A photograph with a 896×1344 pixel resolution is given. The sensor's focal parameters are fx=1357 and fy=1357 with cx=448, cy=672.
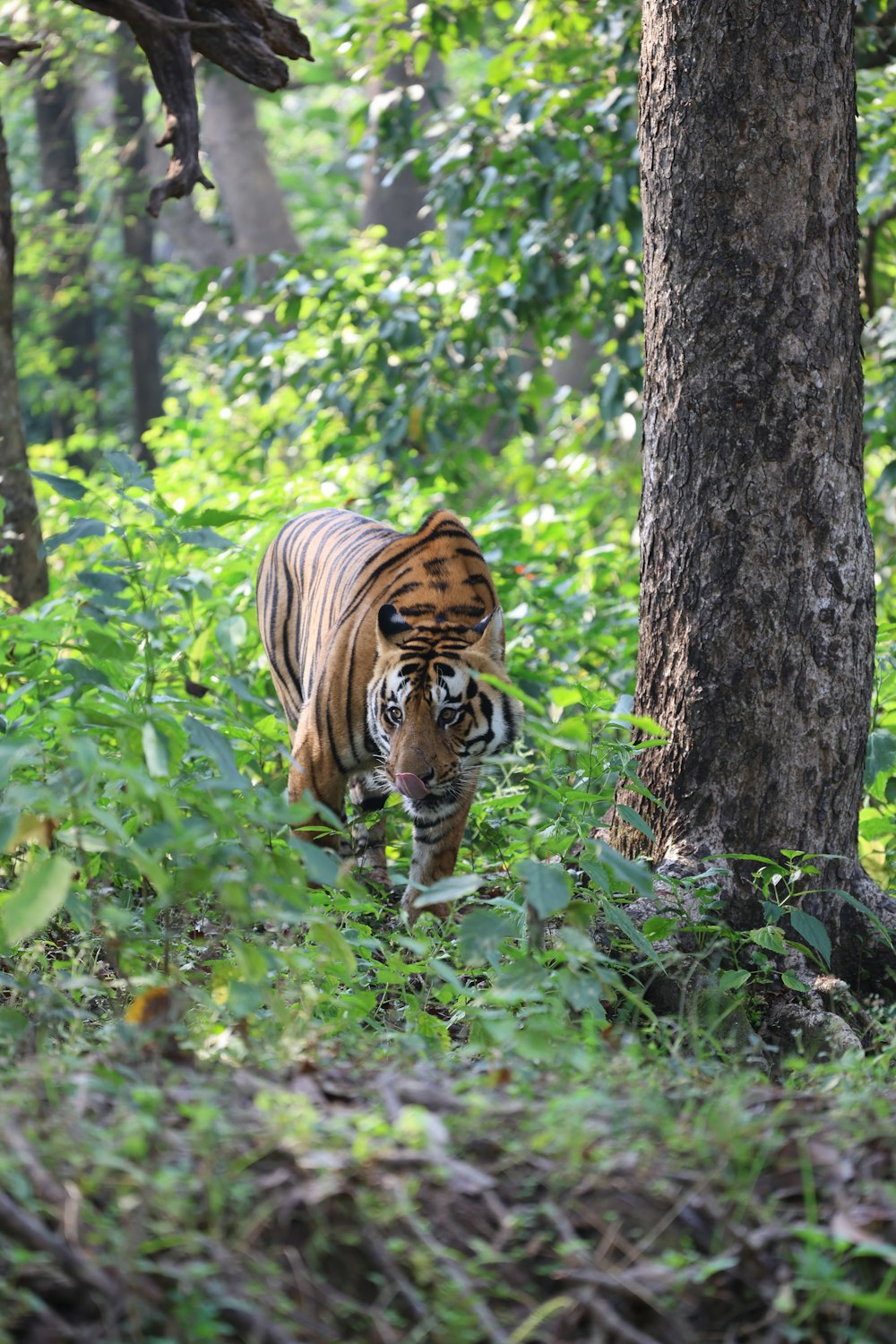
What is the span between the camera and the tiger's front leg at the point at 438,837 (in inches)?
163

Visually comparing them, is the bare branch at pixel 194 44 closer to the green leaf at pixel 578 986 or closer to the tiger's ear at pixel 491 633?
the tiger's ear at pixel 491 633

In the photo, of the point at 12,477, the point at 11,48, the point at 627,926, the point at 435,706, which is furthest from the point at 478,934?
the point at 12,477

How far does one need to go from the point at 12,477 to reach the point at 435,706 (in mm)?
2555

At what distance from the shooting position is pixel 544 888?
2297 millimetres

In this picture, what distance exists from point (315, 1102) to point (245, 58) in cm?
396

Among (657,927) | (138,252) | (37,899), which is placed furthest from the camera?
(138,252)

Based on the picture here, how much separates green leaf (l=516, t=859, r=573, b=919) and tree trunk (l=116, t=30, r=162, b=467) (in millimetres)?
13040

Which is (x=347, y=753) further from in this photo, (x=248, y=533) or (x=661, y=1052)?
(x=248, y=533)

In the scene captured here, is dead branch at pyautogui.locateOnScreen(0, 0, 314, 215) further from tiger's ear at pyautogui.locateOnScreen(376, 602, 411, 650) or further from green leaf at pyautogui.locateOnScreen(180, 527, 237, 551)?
green leaf at pyautogui.locateOnScreen(180, 527, 237, 551)

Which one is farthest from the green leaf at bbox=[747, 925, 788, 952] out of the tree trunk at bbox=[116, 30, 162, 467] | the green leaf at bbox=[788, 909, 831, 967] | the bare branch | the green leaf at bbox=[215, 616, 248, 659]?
the tree trunk at bbox=[116, 30, 162, 467]

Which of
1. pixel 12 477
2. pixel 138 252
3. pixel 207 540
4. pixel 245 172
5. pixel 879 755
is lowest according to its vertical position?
pixel 879 755

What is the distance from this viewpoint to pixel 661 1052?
2.61m

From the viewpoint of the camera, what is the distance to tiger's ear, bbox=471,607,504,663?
4102 mm

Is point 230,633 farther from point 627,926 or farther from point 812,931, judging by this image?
point 812,931
